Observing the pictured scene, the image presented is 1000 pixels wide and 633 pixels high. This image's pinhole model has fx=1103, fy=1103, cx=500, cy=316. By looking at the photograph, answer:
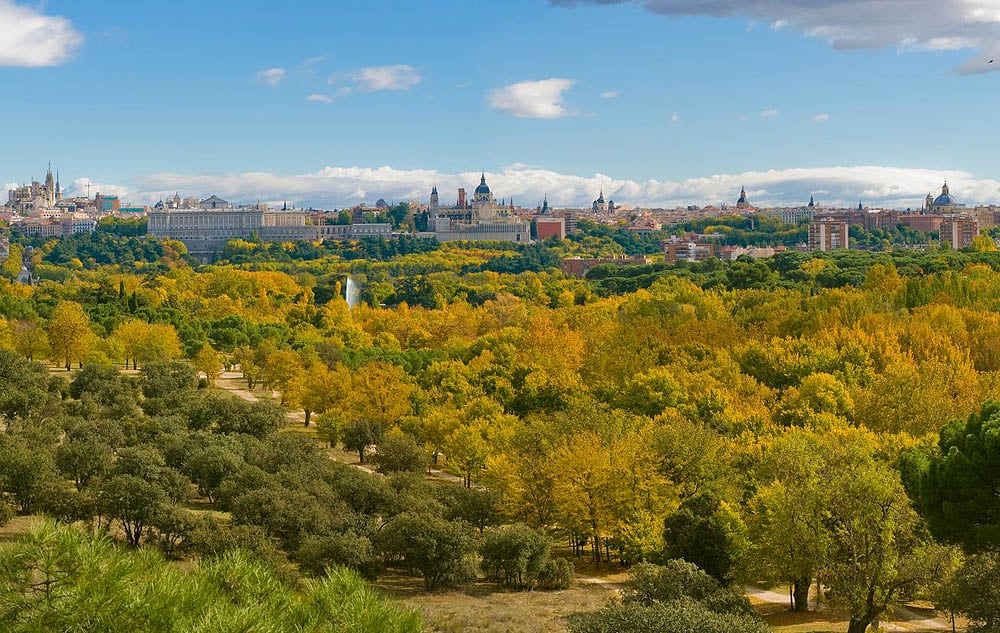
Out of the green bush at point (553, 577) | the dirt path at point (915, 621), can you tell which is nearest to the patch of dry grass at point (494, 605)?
the green bush at point (553, 577)

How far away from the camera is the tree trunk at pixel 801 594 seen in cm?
1966

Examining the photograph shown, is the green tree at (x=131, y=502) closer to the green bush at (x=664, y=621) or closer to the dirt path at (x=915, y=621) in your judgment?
the green bush at (x=664, y=621)

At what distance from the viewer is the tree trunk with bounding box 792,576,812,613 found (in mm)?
19656

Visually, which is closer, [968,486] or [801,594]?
[968,486]

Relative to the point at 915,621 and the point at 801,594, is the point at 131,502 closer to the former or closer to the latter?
the point at 801,594

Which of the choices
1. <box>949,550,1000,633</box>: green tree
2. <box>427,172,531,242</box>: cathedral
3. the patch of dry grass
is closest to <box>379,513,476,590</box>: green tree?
the patch of dry grass

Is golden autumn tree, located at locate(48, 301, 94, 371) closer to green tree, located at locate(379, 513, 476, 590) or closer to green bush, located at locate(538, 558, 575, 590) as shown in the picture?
green tree, located at locate(379, 513, 476, 590)

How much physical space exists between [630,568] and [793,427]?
6148 mm

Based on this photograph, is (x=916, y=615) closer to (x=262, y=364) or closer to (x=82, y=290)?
(x=262, y=364)

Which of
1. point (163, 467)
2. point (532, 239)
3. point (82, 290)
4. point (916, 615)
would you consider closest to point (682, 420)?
point (916, 615)

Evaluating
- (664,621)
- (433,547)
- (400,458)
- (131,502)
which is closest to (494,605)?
(433,547)

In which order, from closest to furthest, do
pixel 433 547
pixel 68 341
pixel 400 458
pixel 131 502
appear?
pixel 433 547
pixel 131 502
pixel 400 458
pixel 68 341

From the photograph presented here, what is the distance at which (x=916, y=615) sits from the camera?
762 inches

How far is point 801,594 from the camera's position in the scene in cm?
1983
